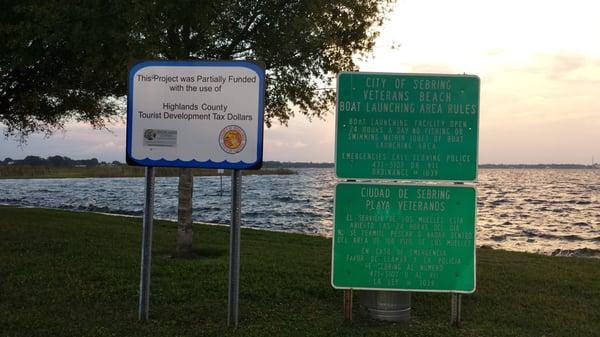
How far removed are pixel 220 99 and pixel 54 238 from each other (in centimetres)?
847

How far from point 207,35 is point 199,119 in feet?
16.7

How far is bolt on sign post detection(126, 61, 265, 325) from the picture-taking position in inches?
246

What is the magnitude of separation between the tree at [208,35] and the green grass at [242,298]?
265 cm

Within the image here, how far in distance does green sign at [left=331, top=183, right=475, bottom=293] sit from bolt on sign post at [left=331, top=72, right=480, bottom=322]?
0.04 feet

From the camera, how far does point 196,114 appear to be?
6.37 metres

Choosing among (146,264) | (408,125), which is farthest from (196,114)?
(408,125)

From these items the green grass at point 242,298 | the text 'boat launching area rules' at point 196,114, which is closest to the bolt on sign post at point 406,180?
the green grass at point 242,298

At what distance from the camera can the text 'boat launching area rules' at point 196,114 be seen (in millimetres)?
6254

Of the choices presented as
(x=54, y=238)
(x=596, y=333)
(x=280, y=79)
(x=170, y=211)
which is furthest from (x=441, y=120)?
(x=170, y=211)

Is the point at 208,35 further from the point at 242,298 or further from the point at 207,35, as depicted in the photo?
the point at 242,298

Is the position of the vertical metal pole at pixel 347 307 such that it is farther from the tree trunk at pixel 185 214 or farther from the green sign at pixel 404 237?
the tree trunk at pixel 185 214

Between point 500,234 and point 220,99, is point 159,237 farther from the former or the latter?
point 500,234

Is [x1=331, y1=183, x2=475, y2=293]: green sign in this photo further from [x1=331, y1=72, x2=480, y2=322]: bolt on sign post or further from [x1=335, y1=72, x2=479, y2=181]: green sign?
[x1=335, y1=72, x2=479, y2=181]: green sign

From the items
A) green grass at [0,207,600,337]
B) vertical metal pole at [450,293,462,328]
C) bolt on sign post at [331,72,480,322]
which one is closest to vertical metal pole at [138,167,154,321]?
green grass at [0,207,600,337]
